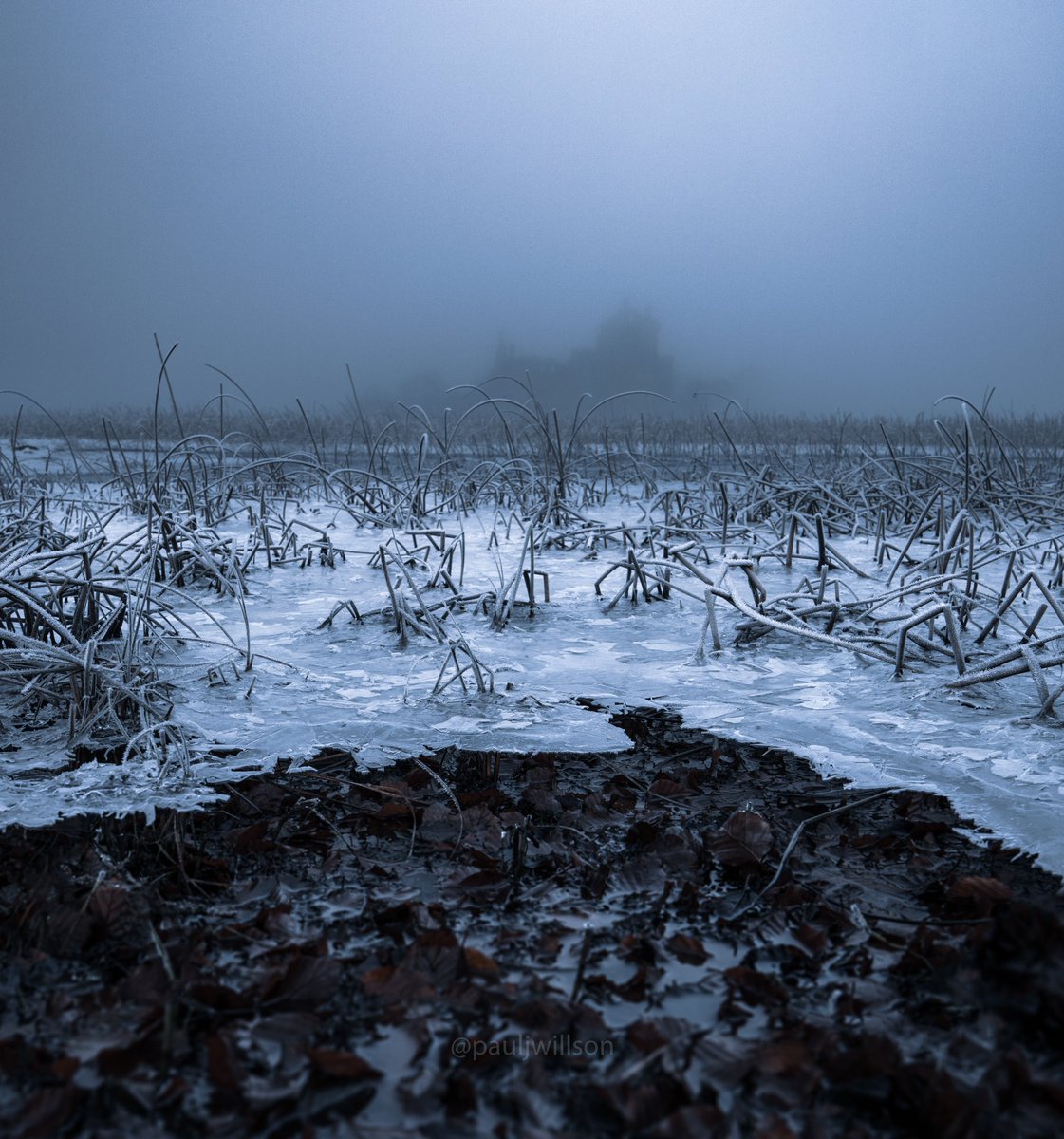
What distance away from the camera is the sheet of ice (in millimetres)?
2043

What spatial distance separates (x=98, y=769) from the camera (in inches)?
82.6

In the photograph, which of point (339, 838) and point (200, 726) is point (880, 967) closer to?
point (339, 838)

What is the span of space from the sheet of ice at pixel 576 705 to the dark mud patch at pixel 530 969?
7.9 inches

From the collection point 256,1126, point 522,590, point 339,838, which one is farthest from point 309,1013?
point 522,590

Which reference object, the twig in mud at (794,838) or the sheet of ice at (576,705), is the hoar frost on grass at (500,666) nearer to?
the sheet of ice at (576,705)

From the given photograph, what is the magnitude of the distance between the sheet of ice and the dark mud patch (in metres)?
0.20

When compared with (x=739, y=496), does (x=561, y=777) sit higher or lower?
lower

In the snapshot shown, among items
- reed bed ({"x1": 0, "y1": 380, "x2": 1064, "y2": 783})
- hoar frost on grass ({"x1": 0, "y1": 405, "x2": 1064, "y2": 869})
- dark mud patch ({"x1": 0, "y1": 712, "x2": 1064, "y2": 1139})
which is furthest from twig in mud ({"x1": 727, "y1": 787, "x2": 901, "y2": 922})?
reed bed ({"x1": 0, "y1": 380, "x2": 1064, "y2": 783})

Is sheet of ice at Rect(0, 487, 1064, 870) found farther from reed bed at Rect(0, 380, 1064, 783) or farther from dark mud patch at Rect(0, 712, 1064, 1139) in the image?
dark mud patch at Rect(0, 712, 1064, 1139)

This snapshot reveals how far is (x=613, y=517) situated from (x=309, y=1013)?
584 cm

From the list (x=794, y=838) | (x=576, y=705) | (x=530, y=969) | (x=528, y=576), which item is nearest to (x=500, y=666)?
(x=576, y=705)

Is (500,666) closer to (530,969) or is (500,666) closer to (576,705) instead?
(576,705)

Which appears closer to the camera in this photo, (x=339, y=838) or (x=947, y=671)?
(x=339, y=838)

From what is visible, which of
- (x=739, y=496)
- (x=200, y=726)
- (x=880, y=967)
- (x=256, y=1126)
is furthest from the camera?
(x=739, y=496)
